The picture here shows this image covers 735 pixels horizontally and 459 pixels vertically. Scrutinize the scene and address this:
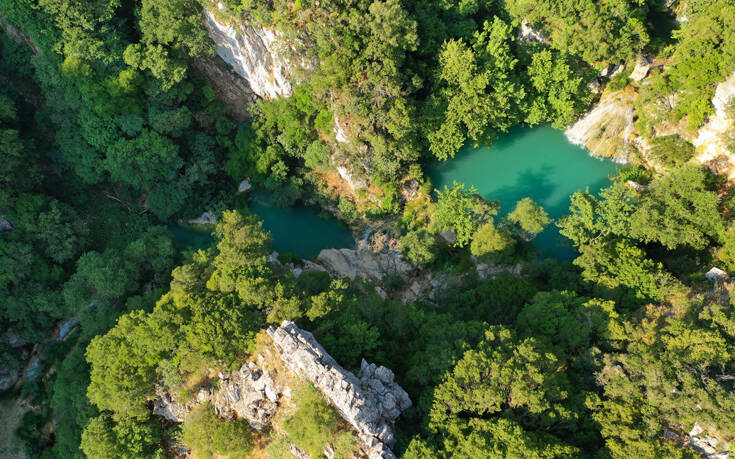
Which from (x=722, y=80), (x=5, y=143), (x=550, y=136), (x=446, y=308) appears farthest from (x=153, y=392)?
(x=722, y=80)

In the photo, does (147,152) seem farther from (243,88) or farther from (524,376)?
(524,376)

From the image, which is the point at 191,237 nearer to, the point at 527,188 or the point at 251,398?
the point at 251,398

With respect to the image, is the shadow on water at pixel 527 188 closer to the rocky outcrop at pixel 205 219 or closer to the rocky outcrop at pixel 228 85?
the rocky outcrop at pixel 228 85

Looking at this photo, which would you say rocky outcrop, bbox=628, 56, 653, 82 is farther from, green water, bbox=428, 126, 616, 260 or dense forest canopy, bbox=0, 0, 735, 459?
green water, bbox=428, 126, 616, 260

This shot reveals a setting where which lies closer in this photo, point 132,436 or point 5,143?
point 132,436

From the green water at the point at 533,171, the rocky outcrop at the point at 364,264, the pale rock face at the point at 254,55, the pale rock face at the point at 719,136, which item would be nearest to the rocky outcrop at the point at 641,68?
the pale rock face at the point at 719,136

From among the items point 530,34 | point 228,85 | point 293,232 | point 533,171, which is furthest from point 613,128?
point 228,85

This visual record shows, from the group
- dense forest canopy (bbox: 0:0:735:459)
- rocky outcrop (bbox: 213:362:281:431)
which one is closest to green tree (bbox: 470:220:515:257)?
dense forest canopy (bbox: 0:0:735:459)
